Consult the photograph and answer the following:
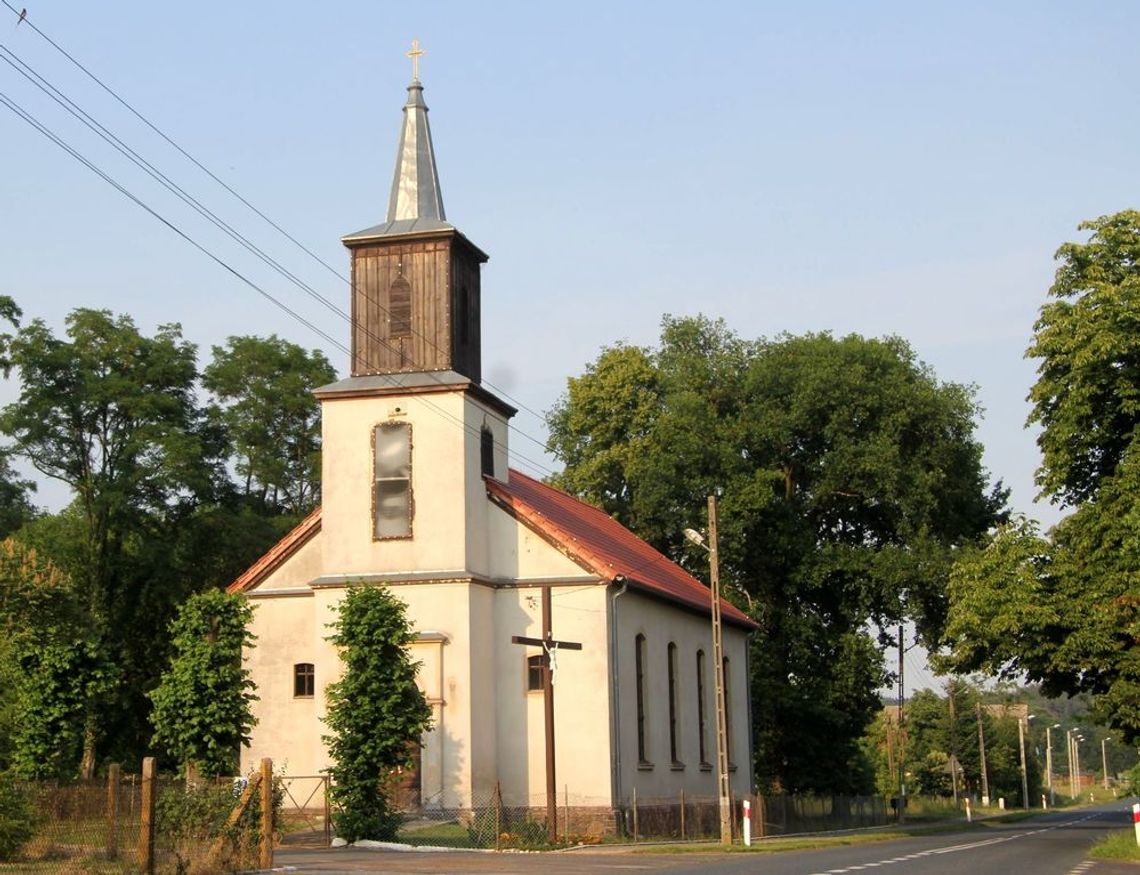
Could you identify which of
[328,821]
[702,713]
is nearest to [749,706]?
[702,713]

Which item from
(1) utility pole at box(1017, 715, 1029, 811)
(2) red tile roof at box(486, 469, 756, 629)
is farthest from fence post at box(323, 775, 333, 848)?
(1) utility pole at box(1017, 715, 1029, 811)

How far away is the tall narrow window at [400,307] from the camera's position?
3669cm

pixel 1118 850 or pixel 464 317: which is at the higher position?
pixel 464 317

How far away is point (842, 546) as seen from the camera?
175 ft

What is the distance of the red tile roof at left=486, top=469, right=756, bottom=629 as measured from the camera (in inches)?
1448

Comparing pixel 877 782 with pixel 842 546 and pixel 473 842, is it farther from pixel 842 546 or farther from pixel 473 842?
pixel 473 842

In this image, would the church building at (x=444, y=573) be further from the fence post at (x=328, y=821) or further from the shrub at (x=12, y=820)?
the shrub at (x=12, y=820)

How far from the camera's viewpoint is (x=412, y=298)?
3662cm

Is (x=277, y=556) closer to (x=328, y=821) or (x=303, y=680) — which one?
(x=303, y=680)

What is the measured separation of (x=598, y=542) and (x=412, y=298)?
29.9ft

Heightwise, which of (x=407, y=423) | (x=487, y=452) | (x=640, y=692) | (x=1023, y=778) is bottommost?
(x=1023, y=778)

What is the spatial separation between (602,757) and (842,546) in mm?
20278

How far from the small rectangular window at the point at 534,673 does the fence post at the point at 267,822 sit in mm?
14564

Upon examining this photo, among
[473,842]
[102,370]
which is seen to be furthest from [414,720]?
[102,370]
